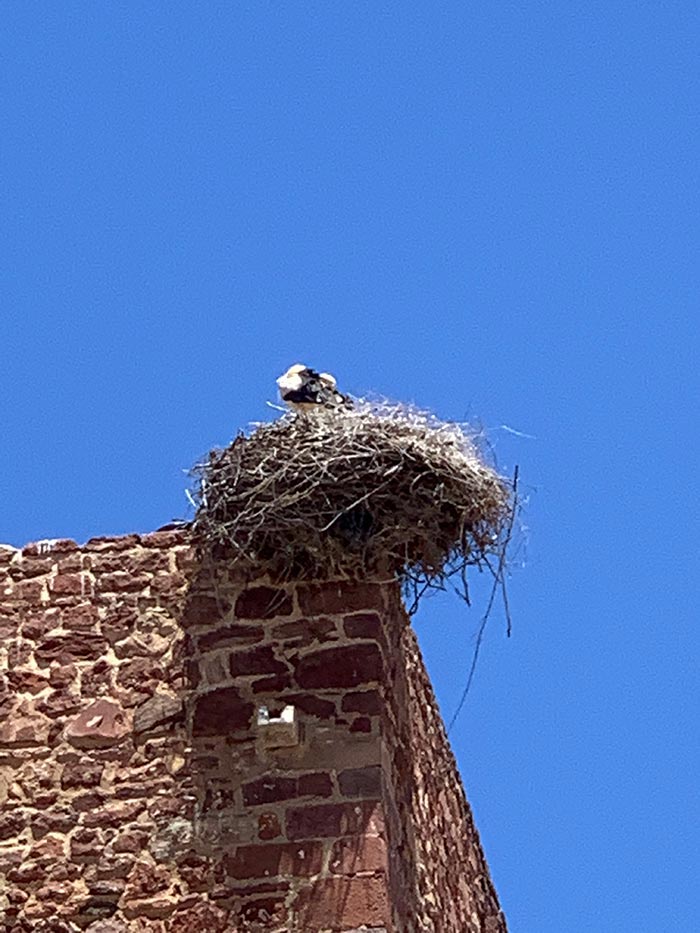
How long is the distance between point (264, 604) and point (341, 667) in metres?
0.48

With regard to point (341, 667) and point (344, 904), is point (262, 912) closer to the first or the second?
point (344, 904)

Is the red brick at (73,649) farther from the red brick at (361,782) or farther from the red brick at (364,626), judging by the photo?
the red brick at (361,782)

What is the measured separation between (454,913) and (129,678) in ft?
6.37

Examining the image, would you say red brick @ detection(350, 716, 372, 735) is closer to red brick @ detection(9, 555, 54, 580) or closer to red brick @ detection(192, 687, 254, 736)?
red brick @ detection(192, 687, 254, 736)

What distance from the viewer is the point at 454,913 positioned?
36.4ft

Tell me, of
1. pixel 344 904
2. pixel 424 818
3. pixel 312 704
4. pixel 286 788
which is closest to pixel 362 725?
pixel 312 704

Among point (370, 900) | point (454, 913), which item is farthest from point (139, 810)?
point (454, 913)

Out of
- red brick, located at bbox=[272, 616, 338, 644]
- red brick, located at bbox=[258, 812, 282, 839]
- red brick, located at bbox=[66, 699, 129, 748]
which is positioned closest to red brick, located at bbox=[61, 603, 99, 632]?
red brick, located at bbox=[66, 699, 129, 748]

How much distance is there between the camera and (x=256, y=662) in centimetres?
1027

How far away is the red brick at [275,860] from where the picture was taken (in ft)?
32.1

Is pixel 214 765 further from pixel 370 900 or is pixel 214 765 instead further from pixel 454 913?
pixel 454 913

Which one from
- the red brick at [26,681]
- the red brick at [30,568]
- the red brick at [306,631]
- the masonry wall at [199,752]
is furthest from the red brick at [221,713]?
the red brick at [30,568]

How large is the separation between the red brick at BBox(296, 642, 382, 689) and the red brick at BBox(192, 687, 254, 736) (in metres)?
0.27

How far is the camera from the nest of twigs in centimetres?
1030
